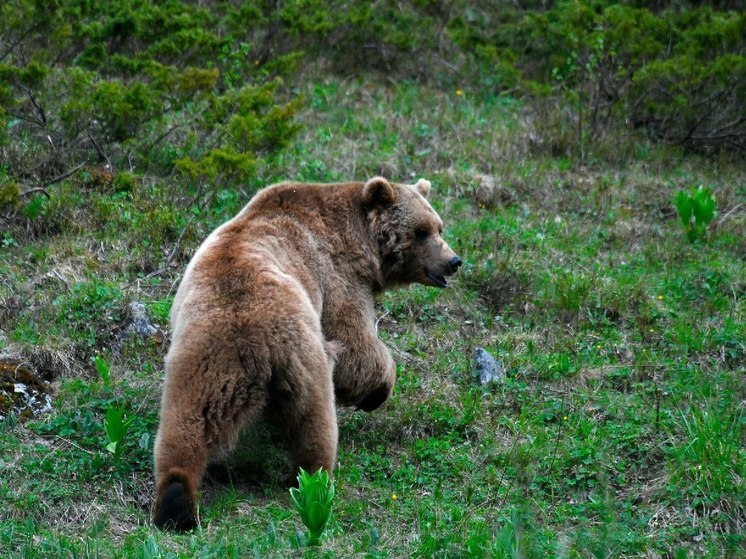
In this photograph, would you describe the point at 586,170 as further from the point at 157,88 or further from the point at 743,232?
the point at 157,88

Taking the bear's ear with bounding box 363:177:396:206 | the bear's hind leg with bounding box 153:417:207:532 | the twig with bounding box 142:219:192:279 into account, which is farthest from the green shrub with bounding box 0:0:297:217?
the bear's hind leg with bounding box 153:417:207:532

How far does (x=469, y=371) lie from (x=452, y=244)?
2105mm

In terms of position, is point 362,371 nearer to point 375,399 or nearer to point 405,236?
point 375,399

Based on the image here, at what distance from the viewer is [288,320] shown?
5266mm

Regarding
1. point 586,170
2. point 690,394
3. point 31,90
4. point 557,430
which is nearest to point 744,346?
point 690,394

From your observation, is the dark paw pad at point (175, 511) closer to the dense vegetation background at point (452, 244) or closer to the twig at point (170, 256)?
the dense vegetation background at point (452, 244)

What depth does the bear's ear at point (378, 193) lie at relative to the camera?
6.70 meters

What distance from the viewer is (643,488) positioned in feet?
19.3

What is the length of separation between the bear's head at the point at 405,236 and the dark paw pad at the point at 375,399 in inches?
33.4

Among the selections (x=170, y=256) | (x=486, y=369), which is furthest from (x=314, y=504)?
(x=170, y=256)

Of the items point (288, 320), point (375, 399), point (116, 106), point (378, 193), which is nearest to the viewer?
point (288, 320)

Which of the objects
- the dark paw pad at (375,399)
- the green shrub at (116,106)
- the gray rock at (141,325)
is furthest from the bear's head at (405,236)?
the green shrub at (116,106)

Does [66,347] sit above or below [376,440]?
above

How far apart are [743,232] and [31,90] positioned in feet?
23.9
